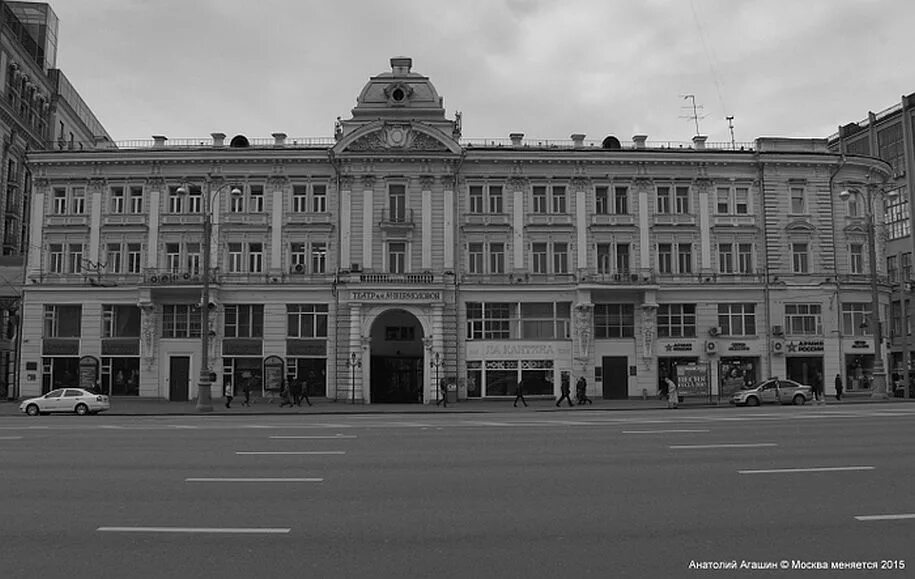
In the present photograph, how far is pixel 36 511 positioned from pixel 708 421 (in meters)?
19.1

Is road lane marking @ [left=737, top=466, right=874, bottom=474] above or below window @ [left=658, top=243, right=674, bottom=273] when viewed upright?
below

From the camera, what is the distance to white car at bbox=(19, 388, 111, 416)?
1406 inches

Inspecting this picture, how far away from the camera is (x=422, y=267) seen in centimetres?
4566

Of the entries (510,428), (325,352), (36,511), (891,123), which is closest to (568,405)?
(325,352)

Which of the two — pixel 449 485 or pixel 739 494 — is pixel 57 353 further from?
pixel 739 494

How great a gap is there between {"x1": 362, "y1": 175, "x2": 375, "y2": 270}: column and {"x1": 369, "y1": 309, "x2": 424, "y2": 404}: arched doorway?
3483mm

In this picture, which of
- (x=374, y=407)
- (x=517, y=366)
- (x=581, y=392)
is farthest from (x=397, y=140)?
(x=581, y=392)

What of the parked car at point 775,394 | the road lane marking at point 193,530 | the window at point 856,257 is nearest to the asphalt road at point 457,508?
the road lane marking at point 193,530

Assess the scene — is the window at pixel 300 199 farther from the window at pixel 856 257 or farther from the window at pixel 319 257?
the window at pixel 856 257

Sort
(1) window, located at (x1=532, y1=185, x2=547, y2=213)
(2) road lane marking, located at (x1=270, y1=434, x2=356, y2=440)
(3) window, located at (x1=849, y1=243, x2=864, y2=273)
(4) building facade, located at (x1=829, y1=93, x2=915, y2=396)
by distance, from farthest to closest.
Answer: (4) building facade, located at (x1=829, y1=93, x2=915, y2=396), (3) window, located at (x1=849, y1=243, x2=864, y2=273), (1) window, located at (x1=532, y1=185, x2=547, y2=213), (2) road lane marking, located at (x1=270, y1=434, x2=356, y2=440)

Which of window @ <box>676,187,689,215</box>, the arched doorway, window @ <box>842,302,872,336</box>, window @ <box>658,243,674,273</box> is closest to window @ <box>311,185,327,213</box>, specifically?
the arched doorway

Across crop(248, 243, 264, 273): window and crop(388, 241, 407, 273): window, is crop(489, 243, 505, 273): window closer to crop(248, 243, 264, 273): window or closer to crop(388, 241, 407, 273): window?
crop(388, 241, 407, 273): window

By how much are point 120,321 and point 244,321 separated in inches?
288

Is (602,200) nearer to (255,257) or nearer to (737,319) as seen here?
(737,319)
